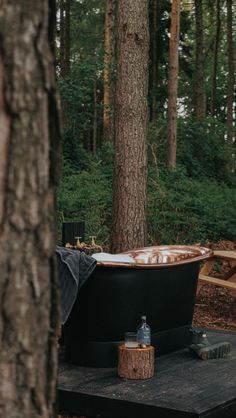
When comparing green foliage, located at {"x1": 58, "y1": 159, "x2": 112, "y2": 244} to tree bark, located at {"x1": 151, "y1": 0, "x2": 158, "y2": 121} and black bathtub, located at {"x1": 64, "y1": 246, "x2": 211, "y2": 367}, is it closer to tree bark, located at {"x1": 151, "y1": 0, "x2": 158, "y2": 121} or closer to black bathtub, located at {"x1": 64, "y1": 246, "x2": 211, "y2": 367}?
black bathtub, located at {"x1": 64, "y1": 246, "x2": 211, "y2": 367}

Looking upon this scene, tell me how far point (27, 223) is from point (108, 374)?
12.9ft

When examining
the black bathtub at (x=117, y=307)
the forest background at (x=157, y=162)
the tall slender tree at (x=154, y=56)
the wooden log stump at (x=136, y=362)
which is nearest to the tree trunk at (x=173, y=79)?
the forest background at (x=157, y=162)

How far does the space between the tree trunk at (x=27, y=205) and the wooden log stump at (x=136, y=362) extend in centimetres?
356

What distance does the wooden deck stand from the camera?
4711 mm

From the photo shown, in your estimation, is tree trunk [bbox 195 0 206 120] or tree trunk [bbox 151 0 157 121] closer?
tree trunk [bbox 151 0 157 121]

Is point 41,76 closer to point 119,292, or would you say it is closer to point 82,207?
point 119,292

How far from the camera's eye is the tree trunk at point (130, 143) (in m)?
Answer: 8.22

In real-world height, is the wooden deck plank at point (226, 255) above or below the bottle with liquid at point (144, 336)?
above

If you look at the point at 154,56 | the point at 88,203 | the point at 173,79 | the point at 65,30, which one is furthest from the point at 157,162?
the point at 65,30

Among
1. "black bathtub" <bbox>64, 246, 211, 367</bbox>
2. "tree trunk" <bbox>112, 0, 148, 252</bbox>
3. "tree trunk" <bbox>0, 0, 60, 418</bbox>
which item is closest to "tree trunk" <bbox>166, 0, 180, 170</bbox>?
"tree trunk" <bbox>112, 0, 148, 252</bbox>

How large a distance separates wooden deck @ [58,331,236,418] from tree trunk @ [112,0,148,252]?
2.63m

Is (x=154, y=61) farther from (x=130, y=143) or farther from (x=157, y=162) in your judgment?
(x=130, y=143)

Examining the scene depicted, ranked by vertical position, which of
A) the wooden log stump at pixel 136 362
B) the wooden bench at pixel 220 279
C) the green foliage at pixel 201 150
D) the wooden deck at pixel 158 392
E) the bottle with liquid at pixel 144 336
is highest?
the green foliage at pixel 201 150

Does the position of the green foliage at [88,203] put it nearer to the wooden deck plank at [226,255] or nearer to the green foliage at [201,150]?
the wooden deck plank at [226,255]
